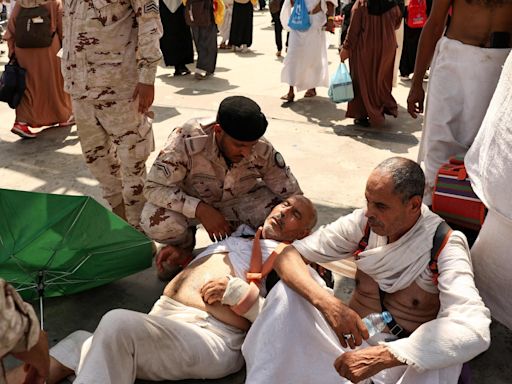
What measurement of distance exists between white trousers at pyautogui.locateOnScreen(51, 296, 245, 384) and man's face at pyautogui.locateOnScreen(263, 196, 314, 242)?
1.64ft

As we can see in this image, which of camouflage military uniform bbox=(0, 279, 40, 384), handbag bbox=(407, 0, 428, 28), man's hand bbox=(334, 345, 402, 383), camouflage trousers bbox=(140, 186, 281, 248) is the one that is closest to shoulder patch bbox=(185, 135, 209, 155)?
camouflage trousers bbox=(140, 186, 281, 248)

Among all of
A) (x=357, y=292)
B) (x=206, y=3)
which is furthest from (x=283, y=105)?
(x=357, y=292)

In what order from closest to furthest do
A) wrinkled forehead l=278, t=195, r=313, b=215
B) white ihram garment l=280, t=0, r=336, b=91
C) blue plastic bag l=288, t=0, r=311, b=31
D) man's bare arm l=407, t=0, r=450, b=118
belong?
wrinkled forehead l=278, t=195, r=313, b=215, man's bare arm l=407, t=0, r=450, b=118, blue plastic bag l=288, t=0, r=311, b=31, white ihram garment l=280, t=0, r=336, b=91

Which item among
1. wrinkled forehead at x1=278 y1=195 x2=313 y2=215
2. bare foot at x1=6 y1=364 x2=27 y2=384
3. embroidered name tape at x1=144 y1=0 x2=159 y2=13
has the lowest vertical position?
bare foot at x1=6 y1=364 x2=27 y2=384

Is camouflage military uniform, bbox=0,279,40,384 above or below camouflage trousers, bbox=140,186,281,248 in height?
above

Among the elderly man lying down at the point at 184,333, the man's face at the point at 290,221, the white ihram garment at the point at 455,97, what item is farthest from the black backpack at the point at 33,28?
the white ihram garment at the point at 455,97

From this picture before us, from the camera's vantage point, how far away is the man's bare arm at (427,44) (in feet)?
9.59

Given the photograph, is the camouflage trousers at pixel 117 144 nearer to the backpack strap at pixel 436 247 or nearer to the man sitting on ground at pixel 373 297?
the man sitting on ground at pixel 373 297

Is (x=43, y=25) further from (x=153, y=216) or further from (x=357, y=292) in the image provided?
(x=357, y=292)

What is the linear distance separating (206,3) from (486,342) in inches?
268

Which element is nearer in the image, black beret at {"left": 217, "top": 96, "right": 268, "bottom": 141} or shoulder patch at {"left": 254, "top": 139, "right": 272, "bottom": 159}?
→ black beret at {"left": 217, "top": 96, "right": 268, "bottom": 141}

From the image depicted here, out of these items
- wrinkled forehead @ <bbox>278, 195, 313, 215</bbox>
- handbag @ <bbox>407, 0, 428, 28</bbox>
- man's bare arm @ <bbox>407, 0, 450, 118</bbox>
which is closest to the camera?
wrinkled forehead @ <bbox>278, 195, 313, 215</bbox>

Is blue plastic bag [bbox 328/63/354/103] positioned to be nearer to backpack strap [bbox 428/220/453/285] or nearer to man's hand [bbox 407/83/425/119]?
man's hand [bbox 407/83/425/119]

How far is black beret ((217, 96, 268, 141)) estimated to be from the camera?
255 cm
